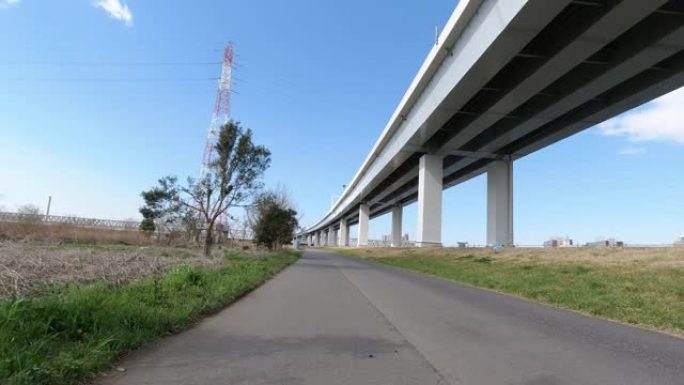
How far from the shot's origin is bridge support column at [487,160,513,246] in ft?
151

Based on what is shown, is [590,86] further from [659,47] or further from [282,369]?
[282,369]

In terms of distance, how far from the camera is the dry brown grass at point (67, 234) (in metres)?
35.7

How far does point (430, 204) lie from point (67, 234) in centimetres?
2951

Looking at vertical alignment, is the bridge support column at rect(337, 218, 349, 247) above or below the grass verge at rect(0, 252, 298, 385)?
above

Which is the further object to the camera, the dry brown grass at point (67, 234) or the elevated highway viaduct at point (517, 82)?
the dry brown grass at point (67, 234)

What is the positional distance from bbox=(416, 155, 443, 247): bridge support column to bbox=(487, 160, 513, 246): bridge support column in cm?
479

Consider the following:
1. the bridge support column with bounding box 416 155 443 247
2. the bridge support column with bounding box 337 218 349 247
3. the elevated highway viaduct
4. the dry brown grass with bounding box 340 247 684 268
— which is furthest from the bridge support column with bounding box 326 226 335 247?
the dry brown grass with bounding box 340 247 684 268

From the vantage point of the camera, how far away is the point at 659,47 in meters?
23.7

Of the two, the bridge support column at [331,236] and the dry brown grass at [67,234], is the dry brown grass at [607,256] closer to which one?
the dry brown grass at [67,234]

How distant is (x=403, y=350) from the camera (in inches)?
295

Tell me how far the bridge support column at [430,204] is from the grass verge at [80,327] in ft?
119

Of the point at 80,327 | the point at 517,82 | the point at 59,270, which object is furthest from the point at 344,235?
the point at 80,327

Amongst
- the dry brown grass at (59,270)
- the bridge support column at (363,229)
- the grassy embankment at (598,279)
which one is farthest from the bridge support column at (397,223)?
the dry brown grass at (59,270)

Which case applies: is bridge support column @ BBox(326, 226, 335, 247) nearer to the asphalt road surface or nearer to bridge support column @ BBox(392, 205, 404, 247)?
bridge support column @ BBox(392, 205, 404, 247)
